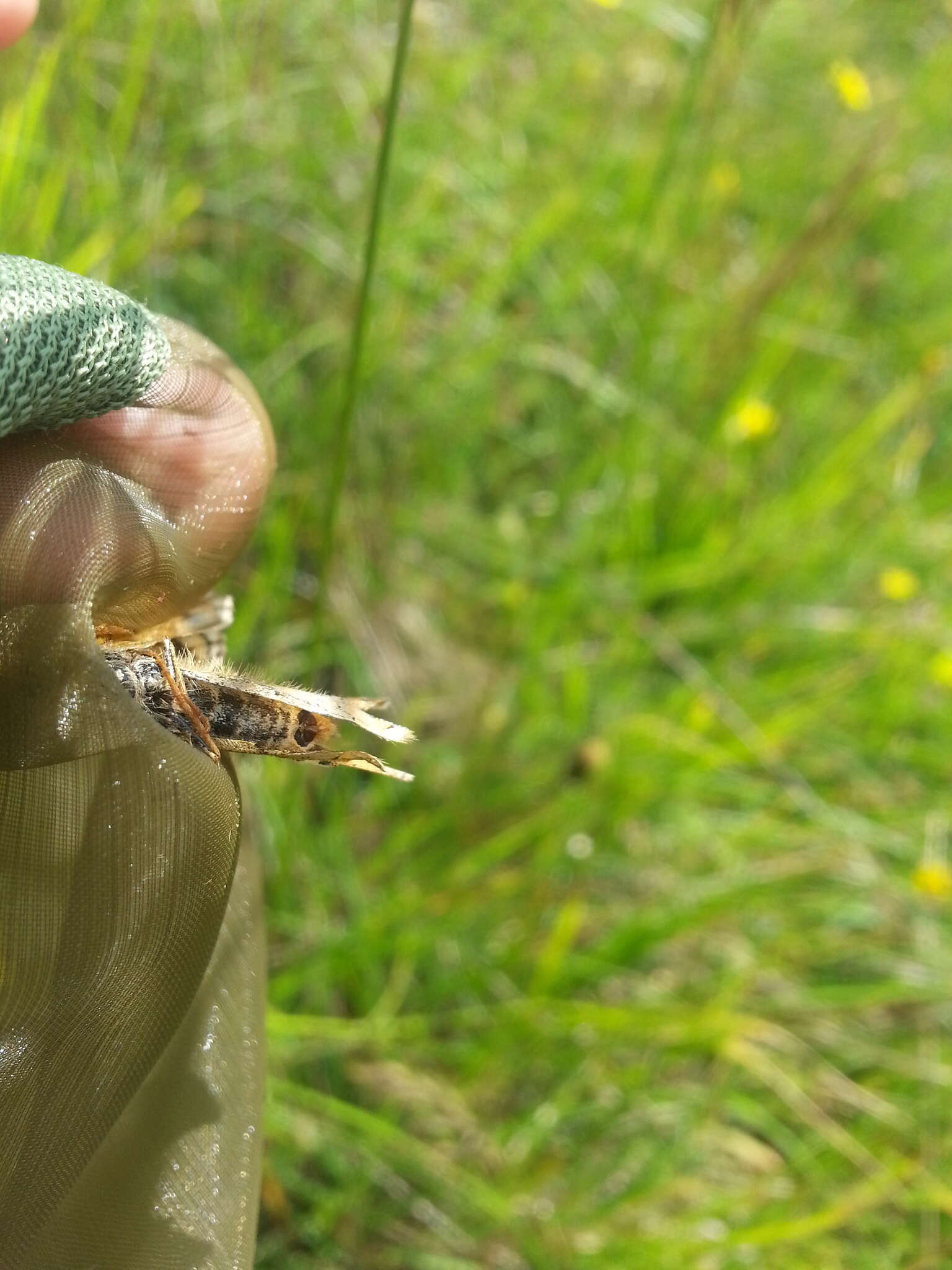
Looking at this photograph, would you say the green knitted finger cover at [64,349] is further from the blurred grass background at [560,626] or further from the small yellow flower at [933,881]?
the small yellow flower at [933,881]

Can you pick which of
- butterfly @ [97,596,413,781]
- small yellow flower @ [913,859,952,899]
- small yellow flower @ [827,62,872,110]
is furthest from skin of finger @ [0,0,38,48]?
small yellow flower @ [827,62,872,110]

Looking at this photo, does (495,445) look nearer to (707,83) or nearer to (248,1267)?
(707,83)

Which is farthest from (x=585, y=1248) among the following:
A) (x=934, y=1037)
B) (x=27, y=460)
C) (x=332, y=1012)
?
(x=27, y=460)

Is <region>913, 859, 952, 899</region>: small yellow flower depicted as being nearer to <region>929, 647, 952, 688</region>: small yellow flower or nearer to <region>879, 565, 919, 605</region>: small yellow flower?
<region>929, 647, 952, 688</region>: small yellow flower

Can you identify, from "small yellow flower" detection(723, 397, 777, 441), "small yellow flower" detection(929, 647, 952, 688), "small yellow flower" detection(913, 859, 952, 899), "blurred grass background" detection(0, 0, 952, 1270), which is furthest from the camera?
"small yellow flower" detection(723, 397, 777, 441)

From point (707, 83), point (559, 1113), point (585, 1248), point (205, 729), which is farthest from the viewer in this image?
point (707, 83)

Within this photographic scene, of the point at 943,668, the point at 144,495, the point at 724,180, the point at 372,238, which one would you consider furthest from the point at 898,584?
the point at 144,495
